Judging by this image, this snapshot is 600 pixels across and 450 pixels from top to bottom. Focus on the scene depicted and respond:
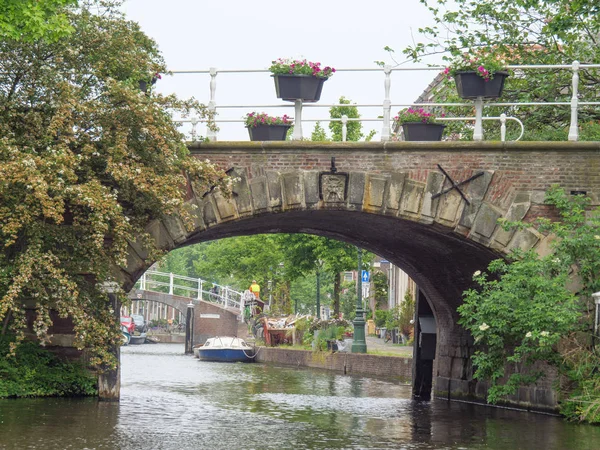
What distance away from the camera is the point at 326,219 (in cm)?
2019

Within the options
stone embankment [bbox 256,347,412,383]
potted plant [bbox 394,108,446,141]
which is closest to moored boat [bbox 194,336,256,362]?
stone embankment [bbox 256,347,412,383]

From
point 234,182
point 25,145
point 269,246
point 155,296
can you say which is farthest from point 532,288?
point 155,296

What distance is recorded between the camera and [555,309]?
1599 centimetres

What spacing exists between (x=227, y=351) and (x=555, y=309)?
→ 2764 cm

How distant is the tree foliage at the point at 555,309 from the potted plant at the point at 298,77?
11.6ft

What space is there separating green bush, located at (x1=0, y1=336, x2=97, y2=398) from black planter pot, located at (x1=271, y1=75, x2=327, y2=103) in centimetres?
521

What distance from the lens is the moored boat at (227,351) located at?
139 ft

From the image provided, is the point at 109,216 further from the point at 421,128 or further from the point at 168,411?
the point at 421,128

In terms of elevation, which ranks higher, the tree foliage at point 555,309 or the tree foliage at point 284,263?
the tree foliage at point 284,263

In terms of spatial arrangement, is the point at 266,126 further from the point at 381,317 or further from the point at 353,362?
the point at 381,317

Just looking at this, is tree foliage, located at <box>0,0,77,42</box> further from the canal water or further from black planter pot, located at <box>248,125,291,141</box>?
the canal water

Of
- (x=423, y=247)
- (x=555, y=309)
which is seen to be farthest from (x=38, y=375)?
(x=555, y=309)

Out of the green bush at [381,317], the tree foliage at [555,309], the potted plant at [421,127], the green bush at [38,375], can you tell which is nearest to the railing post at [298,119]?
the potted plant at [421,127]

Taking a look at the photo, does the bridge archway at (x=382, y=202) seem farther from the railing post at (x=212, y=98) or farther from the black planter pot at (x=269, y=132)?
the railing post at (x=212, y=98)
